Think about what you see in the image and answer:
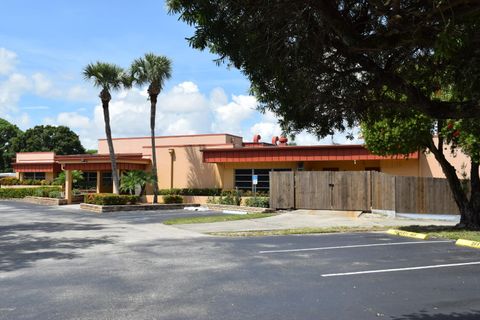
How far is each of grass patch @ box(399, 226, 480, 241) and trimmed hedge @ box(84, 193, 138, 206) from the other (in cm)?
1725

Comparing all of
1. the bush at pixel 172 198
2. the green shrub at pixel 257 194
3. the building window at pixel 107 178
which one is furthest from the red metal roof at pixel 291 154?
the building window at pixel 107 178

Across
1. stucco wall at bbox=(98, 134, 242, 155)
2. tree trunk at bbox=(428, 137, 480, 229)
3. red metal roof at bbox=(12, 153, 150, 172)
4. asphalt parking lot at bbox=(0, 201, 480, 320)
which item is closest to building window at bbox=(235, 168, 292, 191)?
stucco wall at bbox=(98, 134, 242, 155)

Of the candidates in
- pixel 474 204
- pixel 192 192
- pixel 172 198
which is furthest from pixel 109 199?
pixel 474 204

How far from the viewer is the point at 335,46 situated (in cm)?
587

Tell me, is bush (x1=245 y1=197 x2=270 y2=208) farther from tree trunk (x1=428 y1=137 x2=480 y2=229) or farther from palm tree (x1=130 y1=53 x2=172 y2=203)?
tree trunk (x1=428 y1=137 x2=480 y2=229)

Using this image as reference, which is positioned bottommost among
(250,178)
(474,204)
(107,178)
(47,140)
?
(474,204)

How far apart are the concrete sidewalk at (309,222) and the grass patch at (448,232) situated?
177 cm

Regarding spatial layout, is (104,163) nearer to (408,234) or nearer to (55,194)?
(55,194)

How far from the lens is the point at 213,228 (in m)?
18.9

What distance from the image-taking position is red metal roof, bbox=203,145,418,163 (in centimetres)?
2709

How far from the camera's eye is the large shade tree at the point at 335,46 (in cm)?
512

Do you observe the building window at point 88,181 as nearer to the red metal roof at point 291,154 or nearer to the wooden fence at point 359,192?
the red metal roof at point 291,154

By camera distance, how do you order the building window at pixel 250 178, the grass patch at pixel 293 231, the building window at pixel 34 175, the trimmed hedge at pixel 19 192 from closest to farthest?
the grass patch at pixel 293 231 < the building window at pixel 250 178 < the trimmed hedge at pixel 19 192 < the building window at pixel 34 175

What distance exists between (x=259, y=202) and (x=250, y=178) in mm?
4526
